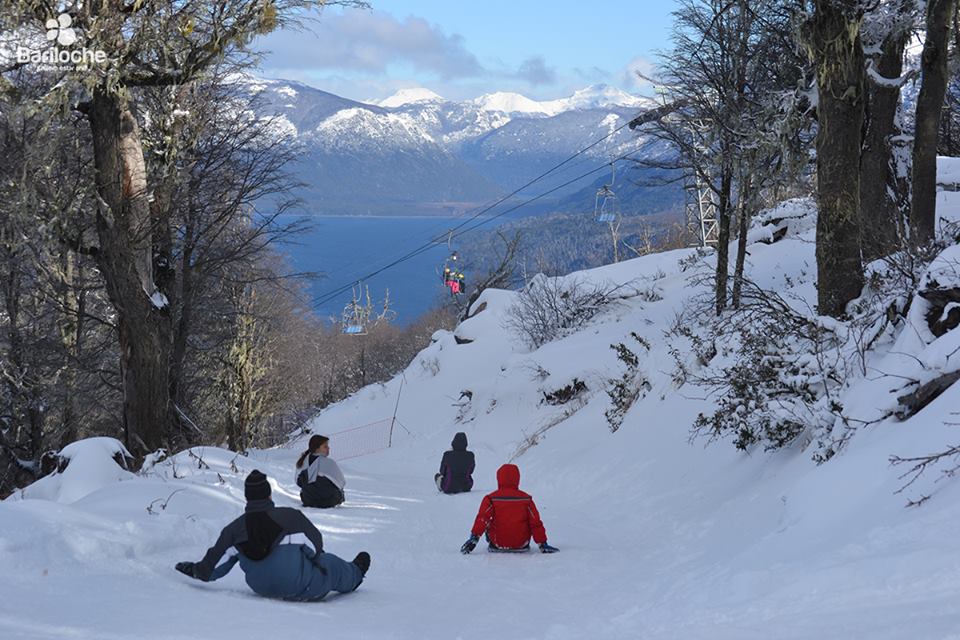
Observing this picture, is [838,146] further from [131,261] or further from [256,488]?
[131,261]

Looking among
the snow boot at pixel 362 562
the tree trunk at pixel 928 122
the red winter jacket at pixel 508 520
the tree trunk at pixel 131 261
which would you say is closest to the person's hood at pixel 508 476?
the red winter jacket at pixel 508 520

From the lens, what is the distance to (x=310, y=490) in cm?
1097

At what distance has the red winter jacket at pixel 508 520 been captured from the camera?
8617 mm

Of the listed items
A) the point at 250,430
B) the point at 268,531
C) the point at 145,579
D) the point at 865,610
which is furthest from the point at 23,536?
the point at 250,430

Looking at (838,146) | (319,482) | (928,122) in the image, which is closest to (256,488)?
(319,482)

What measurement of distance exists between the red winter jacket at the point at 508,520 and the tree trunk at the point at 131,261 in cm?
436

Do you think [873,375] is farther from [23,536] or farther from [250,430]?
[250,430]

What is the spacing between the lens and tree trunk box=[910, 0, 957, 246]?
12.2 metres

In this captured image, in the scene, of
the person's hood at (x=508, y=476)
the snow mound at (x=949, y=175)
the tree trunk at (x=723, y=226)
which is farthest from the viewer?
the snow mound at (x=949, y=175)

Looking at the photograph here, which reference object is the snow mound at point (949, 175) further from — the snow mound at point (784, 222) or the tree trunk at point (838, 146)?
the tree trunk at point (838, 146)

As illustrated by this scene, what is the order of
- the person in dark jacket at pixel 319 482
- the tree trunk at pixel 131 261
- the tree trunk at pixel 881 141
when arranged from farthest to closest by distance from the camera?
the tree trunk at pixel 881 141 < the person in dark jacket at pixel 319 482 < the tree trunk at pixel 131 261

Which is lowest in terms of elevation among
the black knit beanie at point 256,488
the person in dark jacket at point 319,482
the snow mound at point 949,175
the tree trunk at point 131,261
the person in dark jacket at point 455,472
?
the person in dark jacket at point 455,472

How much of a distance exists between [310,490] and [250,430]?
73.2 ft

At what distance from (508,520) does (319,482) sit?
3.30 metres
